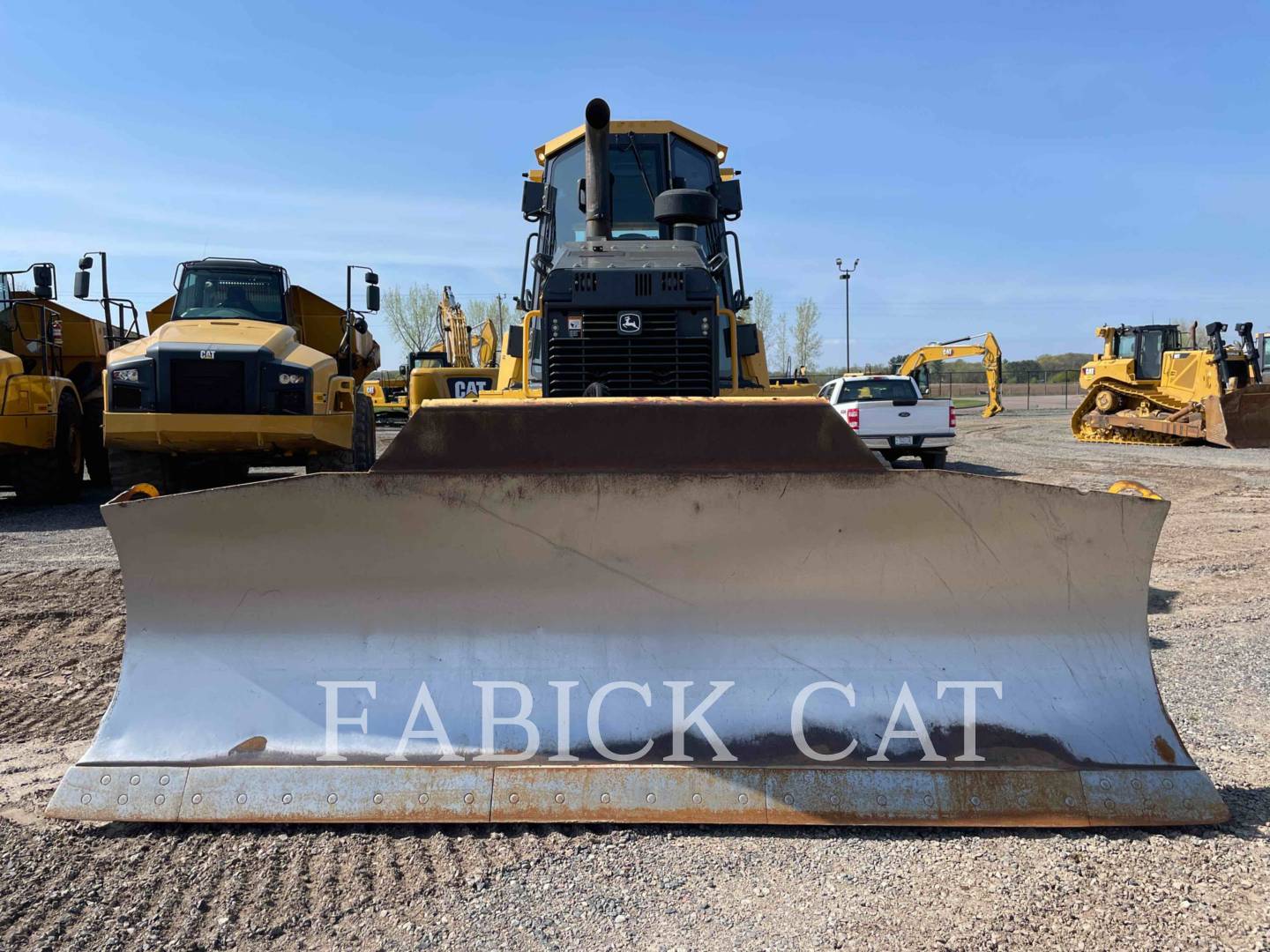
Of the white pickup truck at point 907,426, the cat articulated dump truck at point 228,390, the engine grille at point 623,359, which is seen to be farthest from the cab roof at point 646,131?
the white pickup truck at point 907,426

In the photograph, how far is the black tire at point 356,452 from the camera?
9.68m

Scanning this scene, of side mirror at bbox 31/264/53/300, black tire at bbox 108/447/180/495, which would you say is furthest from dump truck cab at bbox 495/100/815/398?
side mirror at bbox 31/264/53/300

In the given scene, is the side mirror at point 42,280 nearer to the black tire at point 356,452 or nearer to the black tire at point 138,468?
the black tire at point 138,468

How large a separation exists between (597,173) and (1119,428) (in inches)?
821

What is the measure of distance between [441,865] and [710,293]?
3.05m

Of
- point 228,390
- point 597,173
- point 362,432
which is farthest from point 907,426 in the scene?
point 597,173

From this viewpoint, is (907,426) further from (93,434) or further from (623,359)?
(93,434)

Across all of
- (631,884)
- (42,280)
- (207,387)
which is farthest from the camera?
(42,280)

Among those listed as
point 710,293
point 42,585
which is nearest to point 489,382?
point 42,585

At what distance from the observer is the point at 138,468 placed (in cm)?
898

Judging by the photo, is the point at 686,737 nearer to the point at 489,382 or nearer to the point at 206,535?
the point at 206,535

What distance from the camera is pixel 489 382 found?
17.8 m

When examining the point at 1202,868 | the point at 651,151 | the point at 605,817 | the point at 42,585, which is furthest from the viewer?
the point at 42,585

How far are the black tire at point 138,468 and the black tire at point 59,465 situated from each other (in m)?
2.16
